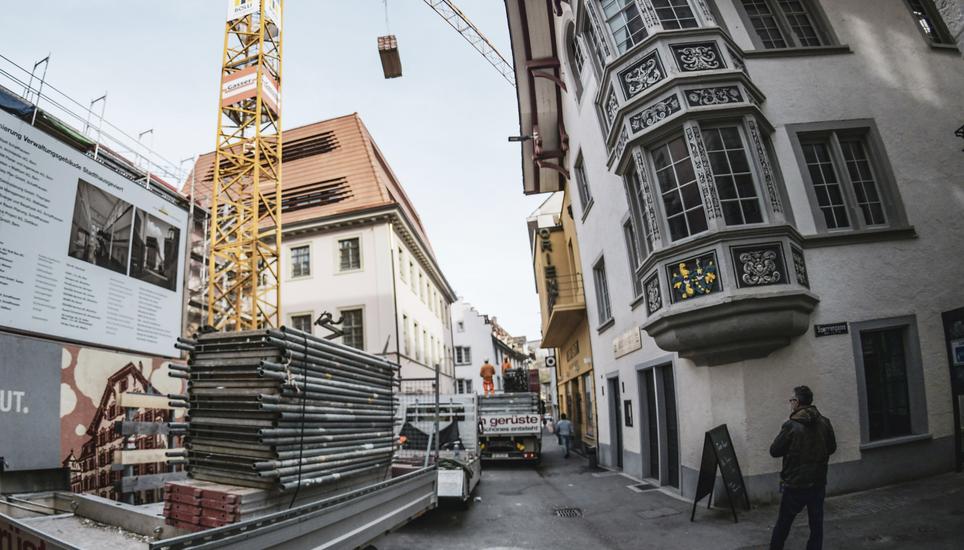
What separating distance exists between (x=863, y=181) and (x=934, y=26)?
4.51 m

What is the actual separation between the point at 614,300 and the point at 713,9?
23.4 feet

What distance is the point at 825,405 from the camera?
8.38 m

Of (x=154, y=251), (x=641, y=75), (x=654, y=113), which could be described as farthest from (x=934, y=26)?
(x=154, y=251)

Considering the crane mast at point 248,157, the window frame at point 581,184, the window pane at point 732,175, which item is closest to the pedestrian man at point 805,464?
the window pane at point 732,175

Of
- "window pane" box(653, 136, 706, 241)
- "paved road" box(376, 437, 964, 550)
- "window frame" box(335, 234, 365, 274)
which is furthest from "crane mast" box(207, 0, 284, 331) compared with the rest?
"window pane" box(653, 136, 706, 241)

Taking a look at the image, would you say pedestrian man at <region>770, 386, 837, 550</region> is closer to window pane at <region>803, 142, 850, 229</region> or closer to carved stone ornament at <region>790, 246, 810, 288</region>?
carved stone ornament at <region>790, 246, 810, 288</region>

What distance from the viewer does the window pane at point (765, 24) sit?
10.5m

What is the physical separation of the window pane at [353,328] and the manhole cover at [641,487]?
16970 mm

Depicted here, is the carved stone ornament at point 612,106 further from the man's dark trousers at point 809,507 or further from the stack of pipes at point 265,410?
the stack of pipes at point 265,410

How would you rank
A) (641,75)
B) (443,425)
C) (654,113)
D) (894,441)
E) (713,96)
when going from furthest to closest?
(443,425)
(641,75)
(654,113)
(713,96)
(894,441)

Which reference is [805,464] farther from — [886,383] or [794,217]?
[794,217]

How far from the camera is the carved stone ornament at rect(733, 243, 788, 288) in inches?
326

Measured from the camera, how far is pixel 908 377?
874 centimetres

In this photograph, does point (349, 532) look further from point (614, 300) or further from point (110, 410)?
point (614, 300)
